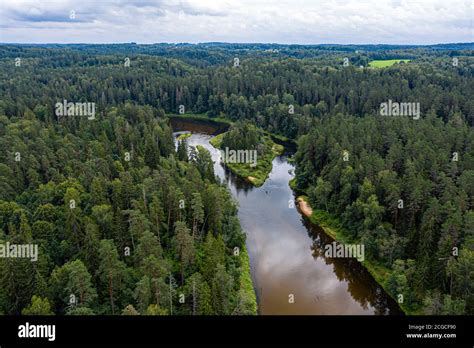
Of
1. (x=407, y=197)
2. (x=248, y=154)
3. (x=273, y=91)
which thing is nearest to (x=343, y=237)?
(x=407, y=197)

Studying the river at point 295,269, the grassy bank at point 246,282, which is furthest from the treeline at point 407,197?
the grassy bank at point 246,282

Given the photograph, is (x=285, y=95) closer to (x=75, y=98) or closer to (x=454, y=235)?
(x=75, y=98)

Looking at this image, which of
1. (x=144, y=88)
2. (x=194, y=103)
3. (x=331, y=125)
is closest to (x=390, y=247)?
(x=331, y=125)

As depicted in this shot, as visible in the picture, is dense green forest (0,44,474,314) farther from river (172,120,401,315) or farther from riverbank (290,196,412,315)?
river (172,120,401,315)

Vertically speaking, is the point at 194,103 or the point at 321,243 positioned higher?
the point at 194,103

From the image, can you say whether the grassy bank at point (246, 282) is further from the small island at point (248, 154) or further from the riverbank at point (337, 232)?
the small island at point (248, 154)

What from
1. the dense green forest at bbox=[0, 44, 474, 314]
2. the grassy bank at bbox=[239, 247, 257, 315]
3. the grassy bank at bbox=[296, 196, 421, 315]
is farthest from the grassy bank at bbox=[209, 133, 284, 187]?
the grassy bank at bbox=[239, 247, 257, 315]
